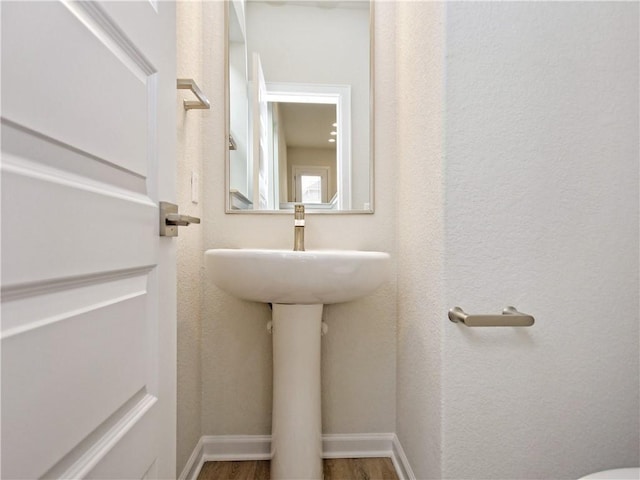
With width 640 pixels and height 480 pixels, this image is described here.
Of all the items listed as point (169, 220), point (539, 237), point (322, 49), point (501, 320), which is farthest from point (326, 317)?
point (322, 49)

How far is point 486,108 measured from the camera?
1.02 meters

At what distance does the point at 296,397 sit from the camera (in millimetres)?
1234

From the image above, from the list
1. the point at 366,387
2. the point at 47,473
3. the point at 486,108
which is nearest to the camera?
the point at 47,473

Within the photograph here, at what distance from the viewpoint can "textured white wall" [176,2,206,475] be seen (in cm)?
121

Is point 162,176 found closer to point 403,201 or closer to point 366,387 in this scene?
point 403,201

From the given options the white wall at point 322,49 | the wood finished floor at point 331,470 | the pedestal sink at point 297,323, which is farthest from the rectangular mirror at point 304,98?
the wood finished floor at point 331,470

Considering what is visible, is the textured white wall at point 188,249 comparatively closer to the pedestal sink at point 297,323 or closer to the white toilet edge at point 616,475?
the pedestal sink at point 297,323

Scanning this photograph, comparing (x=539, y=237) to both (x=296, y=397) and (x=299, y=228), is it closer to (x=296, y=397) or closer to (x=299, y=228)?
(x=299, y=228)

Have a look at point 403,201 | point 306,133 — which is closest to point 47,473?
point 403,201

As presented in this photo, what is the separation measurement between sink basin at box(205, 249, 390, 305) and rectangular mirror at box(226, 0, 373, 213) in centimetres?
48

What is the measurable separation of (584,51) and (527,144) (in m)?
0.31

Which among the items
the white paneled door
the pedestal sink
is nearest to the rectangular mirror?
the pedestal sink

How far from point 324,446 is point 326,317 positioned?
0.51 m

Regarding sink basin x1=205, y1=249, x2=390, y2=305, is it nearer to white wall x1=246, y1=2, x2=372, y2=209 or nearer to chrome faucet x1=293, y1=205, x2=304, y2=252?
chrome faucet x1=293, y1=205, x2=304, y2=252
